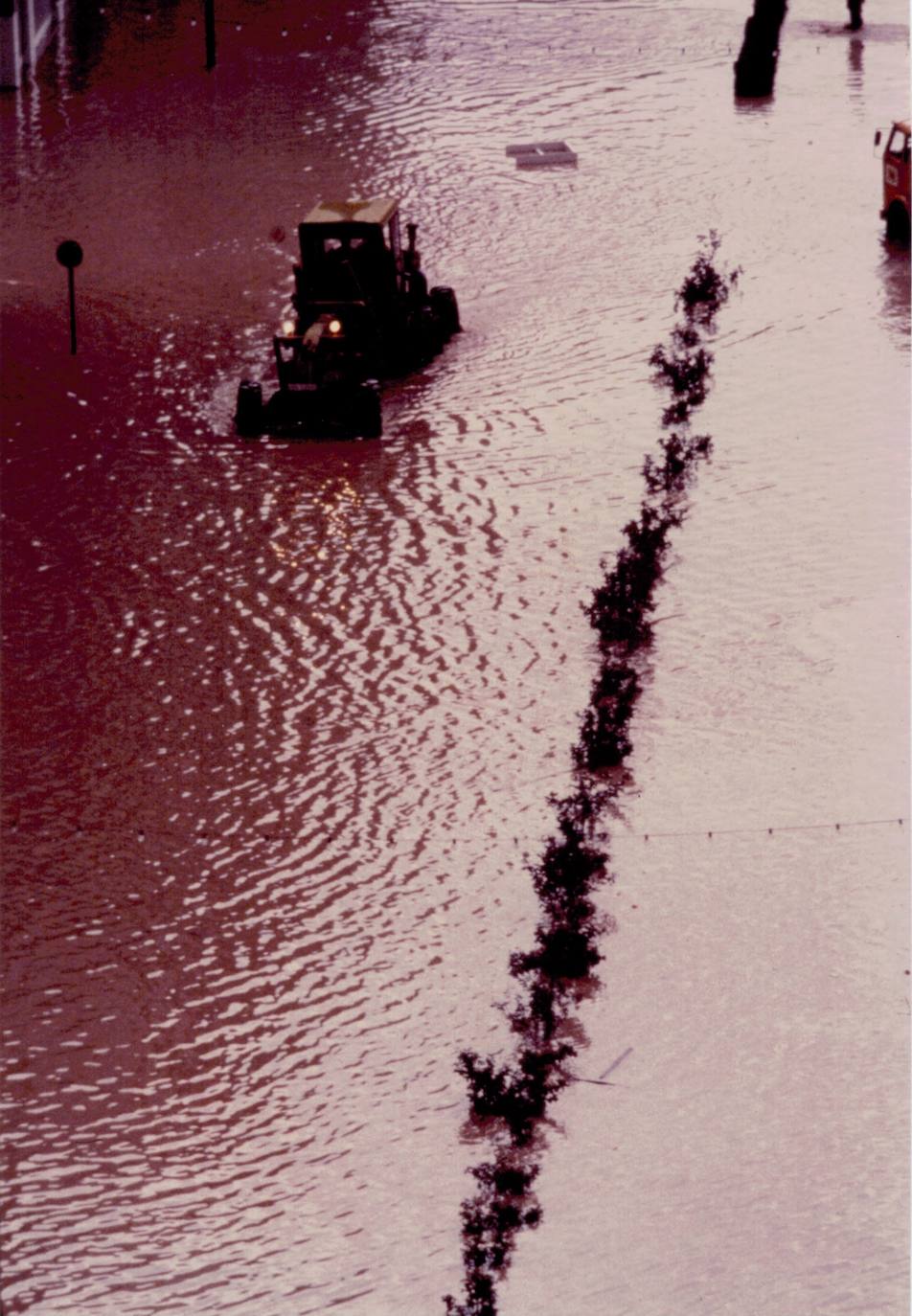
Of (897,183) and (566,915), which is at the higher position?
(897,183)

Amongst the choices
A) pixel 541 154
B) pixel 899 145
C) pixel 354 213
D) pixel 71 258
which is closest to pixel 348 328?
pixel 354 213

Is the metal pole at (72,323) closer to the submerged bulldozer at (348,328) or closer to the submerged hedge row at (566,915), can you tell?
the submerged bulldozer at (348,328)

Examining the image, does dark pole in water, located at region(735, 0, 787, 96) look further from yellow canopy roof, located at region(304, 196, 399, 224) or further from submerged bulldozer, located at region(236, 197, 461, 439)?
yellow canopy roof, located at region(304, 196, 399, 224)

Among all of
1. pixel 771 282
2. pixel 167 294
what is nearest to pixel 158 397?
pixel 167 294

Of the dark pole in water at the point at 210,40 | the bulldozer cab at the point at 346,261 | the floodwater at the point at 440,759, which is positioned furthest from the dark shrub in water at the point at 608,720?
the dark pole in water at the point at 210,40

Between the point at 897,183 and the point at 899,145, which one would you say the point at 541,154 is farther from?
the point at 897,183

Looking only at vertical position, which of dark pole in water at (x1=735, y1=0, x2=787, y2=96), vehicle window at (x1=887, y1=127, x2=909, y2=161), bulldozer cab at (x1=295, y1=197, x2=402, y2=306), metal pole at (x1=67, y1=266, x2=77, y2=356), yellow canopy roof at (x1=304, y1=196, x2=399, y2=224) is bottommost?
metal pole at (x1=67, y1=266, x2=77, y2=356)

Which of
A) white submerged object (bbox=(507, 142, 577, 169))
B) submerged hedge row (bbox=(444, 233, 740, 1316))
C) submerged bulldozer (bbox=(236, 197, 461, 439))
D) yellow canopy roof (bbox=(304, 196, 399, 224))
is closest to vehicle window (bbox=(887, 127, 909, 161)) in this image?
white submerged object (bbox=(507, 142, 577, 169))
